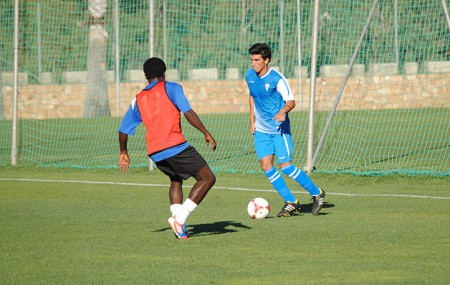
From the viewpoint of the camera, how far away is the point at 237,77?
26922 mm

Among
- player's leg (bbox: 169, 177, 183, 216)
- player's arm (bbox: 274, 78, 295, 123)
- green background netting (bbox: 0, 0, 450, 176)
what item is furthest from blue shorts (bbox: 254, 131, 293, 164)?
green background netting (bbox: 0, 0, 450, 176)

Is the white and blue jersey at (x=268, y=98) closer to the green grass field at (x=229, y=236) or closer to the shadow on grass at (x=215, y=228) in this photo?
the green grass field at (x=229, y=236)

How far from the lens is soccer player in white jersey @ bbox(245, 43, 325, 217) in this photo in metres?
10.7

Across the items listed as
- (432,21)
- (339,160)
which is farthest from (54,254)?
(432,21)

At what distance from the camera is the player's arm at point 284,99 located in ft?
33.5

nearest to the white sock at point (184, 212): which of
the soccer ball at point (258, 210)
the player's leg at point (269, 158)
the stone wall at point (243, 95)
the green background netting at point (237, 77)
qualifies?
the soccer ball at point (258, 210)

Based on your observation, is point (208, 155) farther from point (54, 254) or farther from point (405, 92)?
point (54, 254)

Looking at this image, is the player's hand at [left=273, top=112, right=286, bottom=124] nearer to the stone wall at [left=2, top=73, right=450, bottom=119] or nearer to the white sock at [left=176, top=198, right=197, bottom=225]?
the white sock at [left=176, top=198, right=197, bottom=225]

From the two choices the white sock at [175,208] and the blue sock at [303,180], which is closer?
the white sock at [175,208]

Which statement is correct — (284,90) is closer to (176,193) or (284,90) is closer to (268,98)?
(268,98)

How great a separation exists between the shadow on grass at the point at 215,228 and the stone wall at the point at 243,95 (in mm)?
7101

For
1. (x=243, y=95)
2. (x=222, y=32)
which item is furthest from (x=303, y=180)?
(x=243, y=95)

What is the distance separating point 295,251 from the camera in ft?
26.3

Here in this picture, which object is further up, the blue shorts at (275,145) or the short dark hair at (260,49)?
the short dark hair at (260,49)
